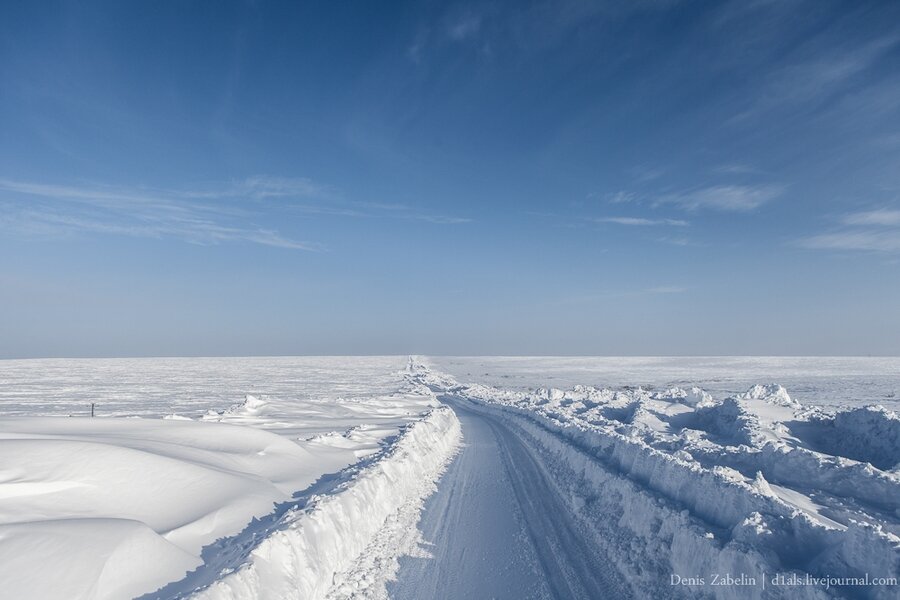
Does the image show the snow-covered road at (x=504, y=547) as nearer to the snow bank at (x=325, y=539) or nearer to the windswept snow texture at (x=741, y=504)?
the windswept snow texture at (x=741, y=504)

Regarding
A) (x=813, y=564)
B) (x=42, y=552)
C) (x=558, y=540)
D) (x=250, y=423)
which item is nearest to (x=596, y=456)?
(x=558, y=540)

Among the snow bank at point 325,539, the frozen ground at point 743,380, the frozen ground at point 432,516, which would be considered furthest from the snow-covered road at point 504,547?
the frozen ground at point 743,380

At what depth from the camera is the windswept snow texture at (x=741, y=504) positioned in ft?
17.4

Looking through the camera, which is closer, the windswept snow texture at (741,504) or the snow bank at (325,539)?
the windswept snow texture at (741,504)

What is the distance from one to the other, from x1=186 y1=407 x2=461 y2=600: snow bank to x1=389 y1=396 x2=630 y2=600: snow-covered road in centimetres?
80

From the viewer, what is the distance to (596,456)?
13031 millimetres

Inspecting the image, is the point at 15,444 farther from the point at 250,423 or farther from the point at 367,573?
the point at 250,423

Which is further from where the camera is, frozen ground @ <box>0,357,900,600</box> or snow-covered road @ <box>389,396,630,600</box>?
snow-covered road @ <box>389,396,630,600</box>

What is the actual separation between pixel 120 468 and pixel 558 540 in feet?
24.3

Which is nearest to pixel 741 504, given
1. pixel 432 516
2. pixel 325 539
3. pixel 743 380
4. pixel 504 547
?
pixel 504 547

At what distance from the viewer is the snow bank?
18.3 feet

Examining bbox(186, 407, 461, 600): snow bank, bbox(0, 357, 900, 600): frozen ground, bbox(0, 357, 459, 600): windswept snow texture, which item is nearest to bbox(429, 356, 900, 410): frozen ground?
bbox(0, 357, 900, 600): frozen ground

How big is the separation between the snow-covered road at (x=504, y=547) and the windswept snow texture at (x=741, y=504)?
133 millimetres

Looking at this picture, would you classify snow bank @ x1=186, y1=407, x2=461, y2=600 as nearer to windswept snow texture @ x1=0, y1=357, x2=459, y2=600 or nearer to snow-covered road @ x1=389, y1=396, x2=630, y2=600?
windswept snow texture @ x1=0, y1=357, x2=459, y2=600
